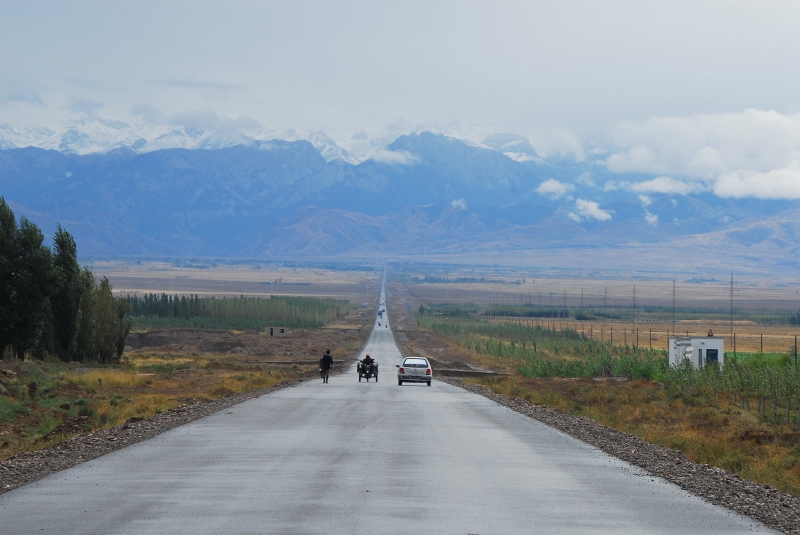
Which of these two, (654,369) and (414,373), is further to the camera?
(654,369)

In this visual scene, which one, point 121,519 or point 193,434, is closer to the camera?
point 121,519

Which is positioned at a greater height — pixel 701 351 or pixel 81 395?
pixel 701 351

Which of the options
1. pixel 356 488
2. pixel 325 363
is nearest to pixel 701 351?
pixel 325 363

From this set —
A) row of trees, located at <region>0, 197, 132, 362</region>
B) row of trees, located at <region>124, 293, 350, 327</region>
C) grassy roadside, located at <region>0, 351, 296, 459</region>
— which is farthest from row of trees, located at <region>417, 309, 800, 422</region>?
row of trees, located at <region>124, 293, 350, 327</region>

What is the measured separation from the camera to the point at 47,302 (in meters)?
54.0

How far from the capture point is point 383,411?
28.5 metres

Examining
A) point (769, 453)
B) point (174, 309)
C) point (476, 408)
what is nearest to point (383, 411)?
point (476, 408)

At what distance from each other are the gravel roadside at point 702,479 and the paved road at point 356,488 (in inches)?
15.7

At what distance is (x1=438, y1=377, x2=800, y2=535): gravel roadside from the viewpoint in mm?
13125

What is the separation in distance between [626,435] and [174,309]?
398 ft

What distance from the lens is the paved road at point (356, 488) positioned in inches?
463

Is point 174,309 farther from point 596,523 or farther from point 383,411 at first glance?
point 596,523

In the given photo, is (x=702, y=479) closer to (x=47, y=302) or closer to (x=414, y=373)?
(x=414, y=373)

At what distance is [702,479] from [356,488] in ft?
19.0
